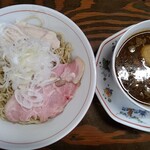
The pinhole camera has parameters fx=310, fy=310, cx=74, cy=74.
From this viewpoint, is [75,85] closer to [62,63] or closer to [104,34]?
[62,63]

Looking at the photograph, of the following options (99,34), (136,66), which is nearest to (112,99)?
(136,66)

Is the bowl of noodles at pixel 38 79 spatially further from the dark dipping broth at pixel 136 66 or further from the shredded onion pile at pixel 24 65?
the dark dipping broth at pixel 136 66

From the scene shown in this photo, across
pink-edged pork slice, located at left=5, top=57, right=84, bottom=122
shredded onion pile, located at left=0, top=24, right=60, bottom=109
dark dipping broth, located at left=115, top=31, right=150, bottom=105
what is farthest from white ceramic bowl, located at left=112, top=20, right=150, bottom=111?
shredded onion pile, located at left=0, top=24, right=60, bottom=109

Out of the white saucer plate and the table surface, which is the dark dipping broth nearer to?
the white saucer plate

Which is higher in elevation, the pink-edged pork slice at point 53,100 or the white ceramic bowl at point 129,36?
the white ceramic bowl at point 129,36

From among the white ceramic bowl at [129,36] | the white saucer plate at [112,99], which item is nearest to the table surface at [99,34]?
the white saucer plate at [112,99]

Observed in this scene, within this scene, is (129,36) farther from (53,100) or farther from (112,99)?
Answer: (53,100)
